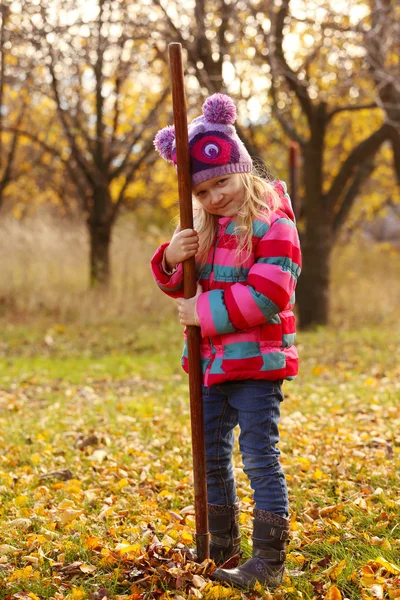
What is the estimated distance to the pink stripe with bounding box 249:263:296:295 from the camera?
8.72 feet

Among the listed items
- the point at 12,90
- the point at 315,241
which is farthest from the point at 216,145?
the point at 12,90

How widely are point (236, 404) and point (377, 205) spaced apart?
14.6 metres

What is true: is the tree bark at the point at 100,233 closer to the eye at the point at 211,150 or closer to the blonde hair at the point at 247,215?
the blonde hair at the point at 247,215

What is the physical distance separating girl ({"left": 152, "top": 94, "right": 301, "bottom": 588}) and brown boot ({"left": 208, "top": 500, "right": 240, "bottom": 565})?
8.1 inches

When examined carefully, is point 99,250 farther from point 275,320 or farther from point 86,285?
point 275,320

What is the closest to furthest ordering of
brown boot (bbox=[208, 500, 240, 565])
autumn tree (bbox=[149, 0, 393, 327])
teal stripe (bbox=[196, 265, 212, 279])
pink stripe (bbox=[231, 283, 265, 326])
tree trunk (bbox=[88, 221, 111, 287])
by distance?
pink stripe (bbox=[231, 283, 265, 326]) → teal stripe (bbox=[196, 265, 212, 279]) → brown boot (bbox=[208, 500, 240, 565]) → autumn tree (bbox=[149, 0, 393, 327]) → tree trunk (bbox=[88, 221, 111, 287])

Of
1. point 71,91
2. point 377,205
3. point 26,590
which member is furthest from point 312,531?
point 377,205

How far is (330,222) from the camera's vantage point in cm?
1147

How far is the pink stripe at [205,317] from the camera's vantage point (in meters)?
2.71

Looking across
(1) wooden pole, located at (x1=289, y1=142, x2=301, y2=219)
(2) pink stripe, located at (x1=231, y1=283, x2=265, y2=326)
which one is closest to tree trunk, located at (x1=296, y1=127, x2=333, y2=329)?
(1) wooden pole, located at (x1=289, y1=142, x2=301, y2=219)

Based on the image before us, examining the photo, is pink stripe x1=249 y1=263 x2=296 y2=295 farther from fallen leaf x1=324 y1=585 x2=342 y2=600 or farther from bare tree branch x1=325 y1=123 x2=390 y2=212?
bare tree branch x1=325 y1=123 x2=390 y2=212

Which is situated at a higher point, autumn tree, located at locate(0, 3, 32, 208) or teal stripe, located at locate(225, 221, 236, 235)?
autumn tree, located at locate(0, 3, 32, 208)

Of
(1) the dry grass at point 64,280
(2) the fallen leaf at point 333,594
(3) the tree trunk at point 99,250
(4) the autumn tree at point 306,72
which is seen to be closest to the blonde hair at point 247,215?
(2) the fallen leaf at point 333,594

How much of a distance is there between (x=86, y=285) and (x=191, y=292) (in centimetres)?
1082
